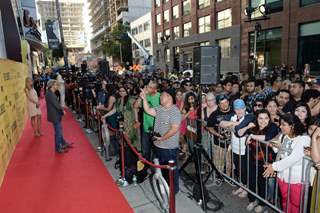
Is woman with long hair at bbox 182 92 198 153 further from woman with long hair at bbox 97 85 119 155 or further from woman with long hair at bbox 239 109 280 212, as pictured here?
woman with long hair at bbox 97 85 119 155

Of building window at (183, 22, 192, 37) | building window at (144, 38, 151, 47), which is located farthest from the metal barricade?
building window at (144, 38, 151, 47)

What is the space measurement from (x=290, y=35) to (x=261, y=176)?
21954 millimetres

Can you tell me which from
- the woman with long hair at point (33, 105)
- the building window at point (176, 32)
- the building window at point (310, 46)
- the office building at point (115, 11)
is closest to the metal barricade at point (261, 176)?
the woman with long hair at point (33, 105)

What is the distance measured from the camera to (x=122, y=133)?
18.4 ft

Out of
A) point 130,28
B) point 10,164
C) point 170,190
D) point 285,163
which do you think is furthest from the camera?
point 130,28

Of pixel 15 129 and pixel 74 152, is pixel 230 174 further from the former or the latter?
pixel 15 129

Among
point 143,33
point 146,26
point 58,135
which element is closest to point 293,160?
point 58,135

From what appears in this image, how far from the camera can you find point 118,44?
67688 mm

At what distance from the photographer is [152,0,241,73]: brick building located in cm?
3014

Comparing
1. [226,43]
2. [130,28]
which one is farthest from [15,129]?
Answer: [130,28]

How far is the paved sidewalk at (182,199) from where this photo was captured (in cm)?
463

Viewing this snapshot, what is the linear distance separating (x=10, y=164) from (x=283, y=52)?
74.2 ft

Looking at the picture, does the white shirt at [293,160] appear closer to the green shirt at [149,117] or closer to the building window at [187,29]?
the green shirt at [149,117]

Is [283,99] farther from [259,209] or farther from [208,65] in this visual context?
[259,209]
